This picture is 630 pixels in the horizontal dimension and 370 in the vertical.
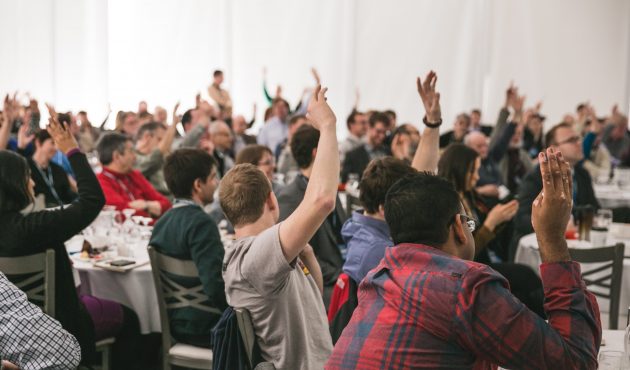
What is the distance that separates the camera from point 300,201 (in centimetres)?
389

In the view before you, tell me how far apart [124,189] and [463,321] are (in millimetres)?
3860

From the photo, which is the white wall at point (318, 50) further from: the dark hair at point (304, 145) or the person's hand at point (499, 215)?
the person's hand at point (499, 215)

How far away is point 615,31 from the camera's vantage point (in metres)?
15.8

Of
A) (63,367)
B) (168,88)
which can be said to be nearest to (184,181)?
(63,367)

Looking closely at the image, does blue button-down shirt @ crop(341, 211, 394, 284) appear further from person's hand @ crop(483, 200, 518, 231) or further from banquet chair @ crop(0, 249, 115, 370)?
banquet chair @ crop(0, 249, 115, 370)

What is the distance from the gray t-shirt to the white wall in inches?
396

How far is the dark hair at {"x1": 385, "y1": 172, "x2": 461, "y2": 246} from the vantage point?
1717mm

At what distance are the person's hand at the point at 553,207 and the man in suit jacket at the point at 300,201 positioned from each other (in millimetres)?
2175

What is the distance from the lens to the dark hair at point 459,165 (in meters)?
4.37

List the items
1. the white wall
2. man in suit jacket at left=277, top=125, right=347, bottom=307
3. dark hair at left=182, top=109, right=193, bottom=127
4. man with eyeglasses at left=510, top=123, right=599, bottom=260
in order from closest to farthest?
man in suit jacket at left=277, top=125, right=347, bottom=307, man with eyeglasses at left=510, top=123, right=599, bottom=260, dark hair at left=182, top=109, right=193, bottom=127, the white wall

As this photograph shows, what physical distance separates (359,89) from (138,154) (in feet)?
24.5

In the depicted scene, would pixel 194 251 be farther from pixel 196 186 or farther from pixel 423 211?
pixel 423 211

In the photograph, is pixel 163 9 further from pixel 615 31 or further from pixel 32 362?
pixel 32 362

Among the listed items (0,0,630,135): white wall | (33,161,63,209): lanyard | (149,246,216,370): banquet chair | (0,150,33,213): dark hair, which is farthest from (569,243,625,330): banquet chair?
(0,0,630,135): white wall
